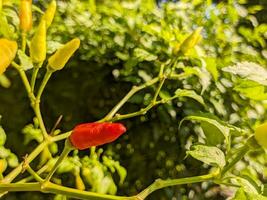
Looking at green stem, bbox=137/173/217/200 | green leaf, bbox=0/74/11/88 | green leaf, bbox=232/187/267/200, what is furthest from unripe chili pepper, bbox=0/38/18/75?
green leaf, bbox=0/74/11/88

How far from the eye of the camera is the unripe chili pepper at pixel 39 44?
1.00m

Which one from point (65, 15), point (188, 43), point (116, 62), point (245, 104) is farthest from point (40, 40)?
point (245, 104)

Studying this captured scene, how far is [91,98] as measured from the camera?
82.0 inches

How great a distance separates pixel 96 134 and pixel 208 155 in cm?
21

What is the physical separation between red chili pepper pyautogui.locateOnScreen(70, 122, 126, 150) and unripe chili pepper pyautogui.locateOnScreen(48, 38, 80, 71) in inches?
8.2

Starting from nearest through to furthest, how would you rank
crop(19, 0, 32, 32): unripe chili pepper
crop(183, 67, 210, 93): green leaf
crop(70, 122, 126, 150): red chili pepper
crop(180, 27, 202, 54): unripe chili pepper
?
1. crop(70, 122, 126, 150): red chili pepper
2. crop(19, 0, 32, 32): unripe chili pepper
3. crop(180, 27, 202, 54): unripe chili pepper
4. crop(183, 67, 210, 93): green leaf

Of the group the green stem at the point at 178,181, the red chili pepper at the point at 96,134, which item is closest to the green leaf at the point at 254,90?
the green stem at the point at 178,181

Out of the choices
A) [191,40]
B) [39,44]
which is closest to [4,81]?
[191,40]

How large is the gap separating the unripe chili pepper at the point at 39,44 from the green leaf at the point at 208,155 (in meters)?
0.31

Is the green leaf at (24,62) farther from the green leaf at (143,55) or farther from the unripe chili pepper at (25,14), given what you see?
the green leaf at (143,55)

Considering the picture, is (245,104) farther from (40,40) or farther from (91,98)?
(40,40)

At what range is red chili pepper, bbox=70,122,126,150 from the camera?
781 millimetres

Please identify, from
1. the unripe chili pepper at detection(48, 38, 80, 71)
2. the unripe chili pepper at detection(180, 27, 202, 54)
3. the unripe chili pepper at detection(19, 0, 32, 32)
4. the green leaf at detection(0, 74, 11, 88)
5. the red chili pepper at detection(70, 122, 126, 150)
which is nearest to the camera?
the red chili pepper at detection(70, 122, 126, 150)

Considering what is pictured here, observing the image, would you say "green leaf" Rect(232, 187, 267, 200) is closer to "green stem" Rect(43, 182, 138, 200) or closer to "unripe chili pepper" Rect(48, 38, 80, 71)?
→ "green stem" Rect(43, 182, 138, 200)
